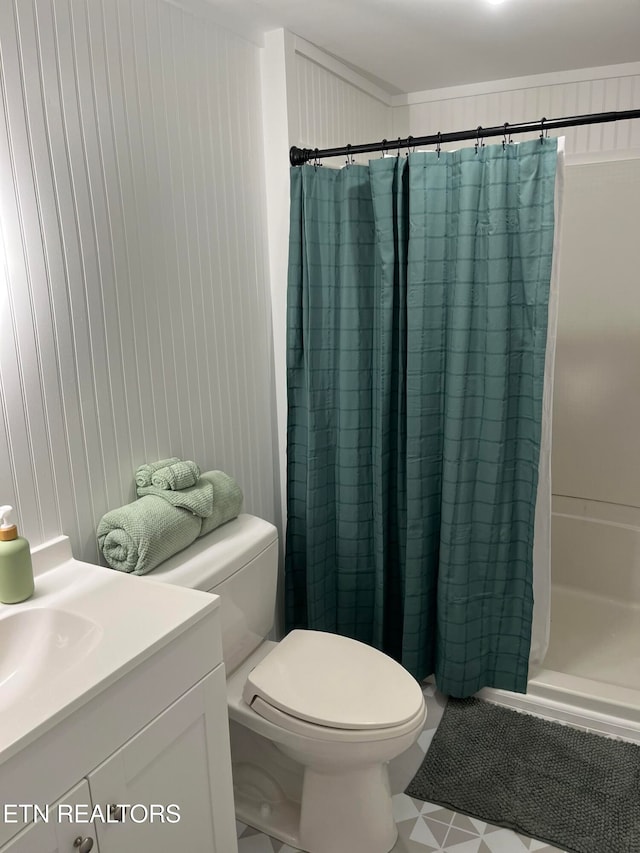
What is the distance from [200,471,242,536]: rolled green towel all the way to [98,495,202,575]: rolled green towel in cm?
11

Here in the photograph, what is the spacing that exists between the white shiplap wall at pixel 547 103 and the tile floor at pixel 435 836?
2444 millimetres

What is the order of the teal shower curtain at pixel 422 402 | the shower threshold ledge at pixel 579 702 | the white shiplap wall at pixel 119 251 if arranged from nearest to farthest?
1. the white shiplap wall at pixel 119 251
2. the teal shower curtain at pixel 422 402
3. the shower threshold ledge at pixel 579 702

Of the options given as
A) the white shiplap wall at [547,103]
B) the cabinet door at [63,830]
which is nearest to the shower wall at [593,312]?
the white shiplap wall at [547,103]

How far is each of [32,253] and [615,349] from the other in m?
2.30

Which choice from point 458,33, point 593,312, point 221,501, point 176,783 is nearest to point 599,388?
point 593,312

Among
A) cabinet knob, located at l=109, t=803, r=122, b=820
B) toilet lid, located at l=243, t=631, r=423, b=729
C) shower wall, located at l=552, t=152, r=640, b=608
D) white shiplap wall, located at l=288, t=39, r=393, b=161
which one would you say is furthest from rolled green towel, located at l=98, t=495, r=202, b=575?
shower wall, located at l=552, t=152, r=640, b=608

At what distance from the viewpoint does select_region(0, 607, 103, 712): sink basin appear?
1.29 metres

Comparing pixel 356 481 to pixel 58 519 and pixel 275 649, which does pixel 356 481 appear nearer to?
pixel 275 649

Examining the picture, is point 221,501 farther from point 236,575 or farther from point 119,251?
point 119,251

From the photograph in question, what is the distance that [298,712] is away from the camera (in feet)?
5.34

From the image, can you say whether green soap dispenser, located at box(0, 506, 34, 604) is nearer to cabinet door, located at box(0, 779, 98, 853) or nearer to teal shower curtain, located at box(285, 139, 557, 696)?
cabinet door, located at box(0, 779, 98, 853)

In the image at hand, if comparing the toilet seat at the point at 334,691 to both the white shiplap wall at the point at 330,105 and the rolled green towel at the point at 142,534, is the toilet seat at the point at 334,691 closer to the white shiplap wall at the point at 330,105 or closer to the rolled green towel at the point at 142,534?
the rolled green towel at the point at 142,534

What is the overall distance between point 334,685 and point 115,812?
26.4 inches

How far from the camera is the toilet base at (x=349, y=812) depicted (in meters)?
1.74
